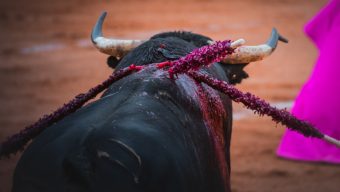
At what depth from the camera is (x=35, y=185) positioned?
1.92 m

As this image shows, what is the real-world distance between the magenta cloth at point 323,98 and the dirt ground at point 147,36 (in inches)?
5.6

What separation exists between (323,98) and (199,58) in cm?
305

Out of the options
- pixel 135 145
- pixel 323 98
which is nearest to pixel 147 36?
pixel 323 98

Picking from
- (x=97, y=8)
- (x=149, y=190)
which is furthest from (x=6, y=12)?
(x=149, y=190)

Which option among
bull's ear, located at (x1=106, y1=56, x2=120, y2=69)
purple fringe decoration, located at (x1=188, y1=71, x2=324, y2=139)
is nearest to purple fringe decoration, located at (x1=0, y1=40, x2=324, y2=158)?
purple fringe decoration, located at (x1=188, y1=71, x2=324, y2=139)

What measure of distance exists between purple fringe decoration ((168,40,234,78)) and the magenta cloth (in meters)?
2.93

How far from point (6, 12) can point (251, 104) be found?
337 inches

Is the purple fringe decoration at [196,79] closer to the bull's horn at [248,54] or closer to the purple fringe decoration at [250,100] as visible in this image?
the purple fringe decoration at [250,100]

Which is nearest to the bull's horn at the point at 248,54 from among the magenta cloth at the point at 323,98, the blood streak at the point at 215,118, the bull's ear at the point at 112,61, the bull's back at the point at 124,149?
the blood streak at the point at 215,118

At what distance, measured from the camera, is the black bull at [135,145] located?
6.05 feet

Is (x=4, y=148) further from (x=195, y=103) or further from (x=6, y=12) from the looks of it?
(x=6, y=12)

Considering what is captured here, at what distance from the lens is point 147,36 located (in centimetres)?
919

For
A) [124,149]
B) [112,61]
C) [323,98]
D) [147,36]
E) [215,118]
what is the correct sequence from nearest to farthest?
[124,149]
[215,118]
[112,61]
[323,98]
[147,36]

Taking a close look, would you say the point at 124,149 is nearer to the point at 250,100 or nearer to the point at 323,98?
the point at 250,100
